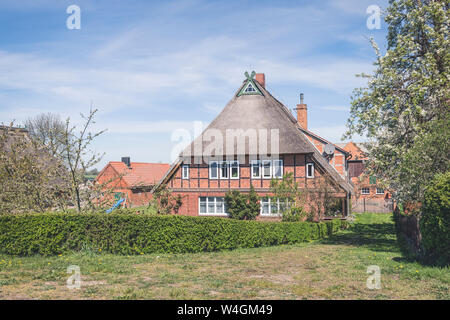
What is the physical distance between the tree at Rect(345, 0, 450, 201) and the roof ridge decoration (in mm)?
15657

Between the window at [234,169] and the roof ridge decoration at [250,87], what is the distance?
7.25 meters

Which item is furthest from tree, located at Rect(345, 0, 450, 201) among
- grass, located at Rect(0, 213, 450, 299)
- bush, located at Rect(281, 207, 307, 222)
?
bush, located at Rect(281, 207, 307, 222)

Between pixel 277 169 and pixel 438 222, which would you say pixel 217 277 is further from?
pixel 277 169

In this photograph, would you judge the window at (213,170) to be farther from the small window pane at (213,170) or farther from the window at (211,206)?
the window at (211,206)

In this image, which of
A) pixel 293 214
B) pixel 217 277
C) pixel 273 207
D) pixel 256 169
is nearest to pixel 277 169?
pixel 256 169

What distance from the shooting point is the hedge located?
48.2 feet

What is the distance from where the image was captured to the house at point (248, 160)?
1187 inches

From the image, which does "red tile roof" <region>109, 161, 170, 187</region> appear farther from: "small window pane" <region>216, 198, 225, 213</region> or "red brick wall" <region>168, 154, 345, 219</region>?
"small window pane" <region>216, 198, 225, 213</region>

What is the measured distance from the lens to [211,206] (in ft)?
108

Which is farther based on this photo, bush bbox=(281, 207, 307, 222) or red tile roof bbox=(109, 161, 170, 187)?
red tile roof bbox=(109, 161, 170, 187)

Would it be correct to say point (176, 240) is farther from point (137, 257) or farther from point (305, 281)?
point (305, 281)

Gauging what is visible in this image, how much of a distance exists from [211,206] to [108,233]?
18202mm
